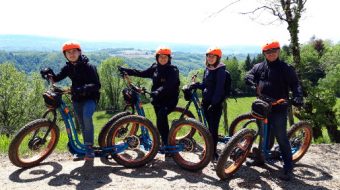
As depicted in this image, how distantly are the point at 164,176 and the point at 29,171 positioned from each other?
2.45 metres

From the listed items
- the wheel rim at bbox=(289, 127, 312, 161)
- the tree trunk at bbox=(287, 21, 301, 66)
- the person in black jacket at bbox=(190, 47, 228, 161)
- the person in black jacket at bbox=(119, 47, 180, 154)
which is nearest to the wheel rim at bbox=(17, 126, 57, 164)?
the person in black jacket at bbox=(119, 47, 180, 154)

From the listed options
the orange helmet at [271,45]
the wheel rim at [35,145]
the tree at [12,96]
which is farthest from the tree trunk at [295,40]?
the tree at [12,96]

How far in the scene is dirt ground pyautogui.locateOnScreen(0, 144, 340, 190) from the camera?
5945 millimetres

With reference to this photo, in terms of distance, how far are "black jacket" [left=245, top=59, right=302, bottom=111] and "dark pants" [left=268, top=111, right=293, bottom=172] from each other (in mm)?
146

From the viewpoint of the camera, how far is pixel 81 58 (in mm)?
6691

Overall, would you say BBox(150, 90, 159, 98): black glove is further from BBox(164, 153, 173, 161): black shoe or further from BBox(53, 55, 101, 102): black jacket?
BBox(164, 153, 173, 161): black shoe

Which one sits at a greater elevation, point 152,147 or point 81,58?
point 81,58

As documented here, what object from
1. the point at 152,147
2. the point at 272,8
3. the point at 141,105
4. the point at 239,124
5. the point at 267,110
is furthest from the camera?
the point at 272,8

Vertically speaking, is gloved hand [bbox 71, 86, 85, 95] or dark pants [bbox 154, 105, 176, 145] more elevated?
gloved hand [bbox 71, 86, 85, 95]

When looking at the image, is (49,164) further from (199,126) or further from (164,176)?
(199,126)

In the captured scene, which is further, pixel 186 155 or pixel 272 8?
pixel 272 8

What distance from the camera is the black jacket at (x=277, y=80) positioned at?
6316 millimetres

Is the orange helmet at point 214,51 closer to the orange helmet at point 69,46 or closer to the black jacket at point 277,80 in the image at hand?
the black jacket at point 277,80

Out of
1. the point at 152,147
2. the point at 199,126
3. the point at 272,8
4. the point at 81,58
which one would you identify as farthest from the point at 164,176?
the point at 272,8
